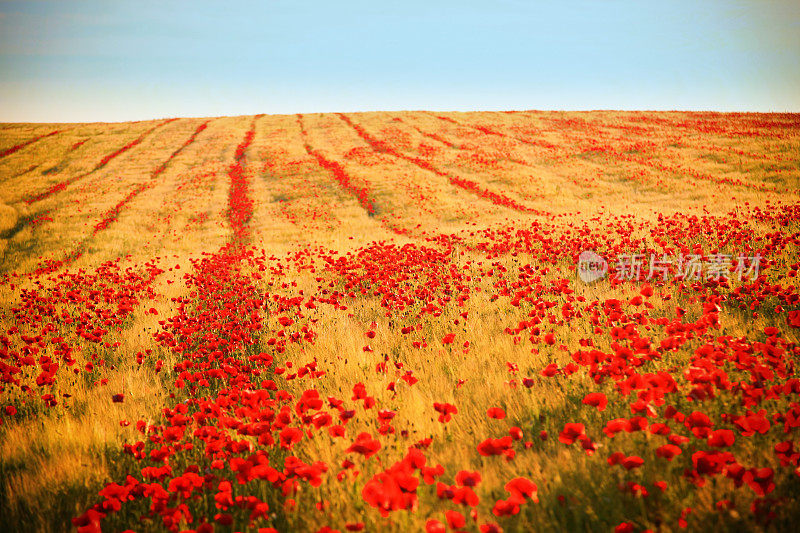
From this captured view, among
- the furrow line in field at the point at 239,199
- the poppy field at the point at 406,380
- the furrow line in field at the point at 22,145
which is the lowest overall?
the poppy field at the point at 406,380

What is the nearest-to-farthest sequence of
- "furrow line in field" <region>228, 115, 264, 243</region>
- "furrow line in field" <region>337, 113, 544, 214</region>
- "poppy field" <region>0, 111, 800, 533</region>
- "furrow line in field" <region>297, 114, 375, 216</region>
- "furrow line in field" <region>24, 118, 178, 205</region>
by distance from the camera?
"poppy field" <region>0, 111, 800, 533</region> → "furrow line in field" <region>228, 115, 264, 243</region> → "furrow line in field" <region>337, 113, 544, 214</region> → "furrow line in field" <region>297, 114, 375, 216</region> → "furrow line in field" <region>24, 118, 178, 205</region>

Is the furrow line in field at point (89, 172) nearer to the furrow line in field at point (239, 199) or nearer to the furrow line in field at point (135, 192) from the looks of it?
the furrow line in field at point (135, 192)

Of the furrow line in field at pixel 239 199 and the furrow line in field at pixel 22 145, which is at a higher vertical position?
the furrow line in field at pixel 22 145

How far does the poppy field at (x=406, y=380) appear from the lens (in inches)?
82.7

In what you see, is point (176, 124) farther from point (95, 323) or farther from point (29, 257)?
point (95, 323)

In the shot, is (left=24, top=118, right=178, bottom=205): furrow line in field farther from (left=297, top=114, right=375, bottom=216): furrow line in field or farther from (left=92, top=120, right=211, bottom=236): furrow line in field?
(left=297, top=114, right=375, bottom=216): furrow line in field

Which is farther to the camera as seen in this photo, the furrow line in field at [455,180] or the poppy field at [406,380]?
the furrow line in field at [455,180]

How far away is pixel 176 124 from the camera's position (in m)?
47.2

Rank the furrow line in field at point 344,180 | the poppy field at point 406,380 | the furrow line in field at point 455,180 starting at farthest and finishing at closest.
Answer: the furrow line in field at point 344,180 < the furrow line in field at point 455,180 < the poppy field at point 406,380

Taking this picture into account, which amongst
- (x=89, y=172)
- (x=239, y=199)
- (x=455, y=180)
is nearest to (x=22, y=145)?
(x=89, y=172)

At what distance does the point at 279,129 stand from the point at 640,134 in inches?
1479

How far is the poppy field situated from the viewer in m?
2.10

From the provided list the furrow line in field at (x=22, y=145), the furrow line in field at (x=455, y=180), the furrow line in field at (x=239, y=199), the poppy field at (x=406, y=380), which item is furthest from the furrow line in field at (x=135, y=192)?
the furrow line in field at (x=455, y=180)

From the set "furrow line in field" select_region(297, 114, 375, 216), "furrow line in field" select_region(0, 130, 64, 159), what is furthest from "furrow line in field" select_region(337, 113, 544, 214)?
"furrow line in field" select_region(0, 130, 64, 159)
